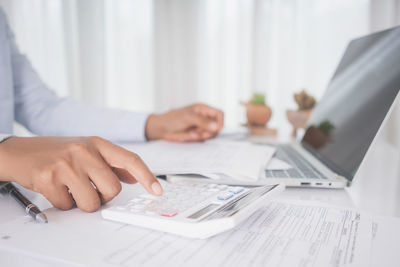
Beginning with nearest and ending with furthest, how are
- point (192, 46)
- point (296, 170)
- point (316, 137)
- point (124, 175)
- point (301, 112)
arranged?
point (124, 175)
point (296, 170)
point (316, 137)
point (301, 112)
point (192, 46)

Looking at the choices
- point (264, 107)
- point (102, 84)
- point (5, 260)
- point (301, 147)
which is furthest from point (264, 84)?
point (5, 260)

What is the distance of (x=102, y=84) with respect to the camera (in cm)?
227

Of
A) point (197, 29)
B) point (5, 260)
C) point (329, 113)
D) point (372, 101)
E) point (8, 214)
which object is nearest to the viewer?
point (5, 260)

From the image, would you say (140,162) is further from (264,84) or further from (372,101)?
(264,84)

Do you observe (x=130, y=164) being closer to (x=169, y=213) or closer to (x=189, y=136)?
(x=169, y=213)

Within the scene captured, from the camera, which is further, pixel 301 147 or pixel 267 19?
pixel 267 19

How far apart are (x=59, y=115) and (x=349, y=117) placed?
788 millimetres

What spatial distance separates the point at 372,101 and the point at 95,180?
51cm

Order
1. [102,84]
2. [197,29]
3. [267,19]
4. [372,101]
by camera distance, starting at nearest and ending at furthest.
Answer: [372,101] < [102,84] < [267,19] < [197,29]

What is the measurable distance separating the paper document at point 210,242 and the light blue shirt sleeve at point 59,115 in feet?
1.79

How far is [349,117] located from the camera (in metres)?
0.67

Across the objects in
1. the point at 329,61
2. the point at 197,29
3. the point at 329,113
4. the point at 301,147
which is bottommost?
the point at 301,147

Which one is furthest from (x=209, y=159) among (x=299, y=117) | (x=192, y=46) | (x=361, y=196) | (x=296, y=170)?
(x=192, y=46)

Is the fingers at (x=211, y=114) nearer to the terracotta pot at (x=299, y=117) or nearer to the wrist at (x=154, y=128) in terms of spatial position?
the wrist at (x=154, y=128)
